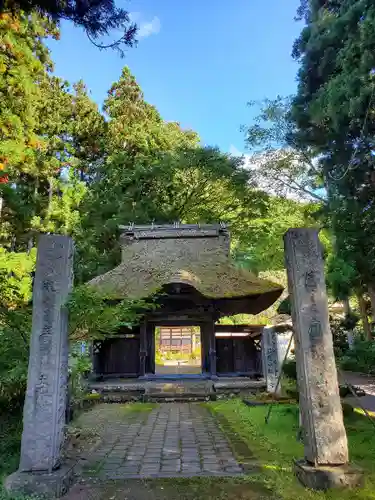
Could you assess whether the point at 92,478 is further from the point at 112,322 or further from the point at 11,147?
the point at 11,147

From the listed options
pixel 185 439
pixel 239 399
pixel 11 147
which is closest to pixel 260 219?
pixel 239 399

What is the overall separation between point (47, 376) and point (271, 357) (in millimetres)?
7530

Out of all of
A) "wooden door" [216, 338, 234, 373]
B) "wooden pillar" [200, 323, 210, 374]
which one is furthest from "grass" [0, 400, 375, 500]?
"wooden door" [216, 338, 234, 373]

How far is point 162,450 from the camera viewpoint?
17.4 ft

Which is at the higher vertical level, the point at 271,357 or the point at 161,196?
the point at 161,196

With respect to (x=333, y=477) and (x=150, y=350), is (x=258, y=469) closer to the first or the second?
(x=333, y=477)

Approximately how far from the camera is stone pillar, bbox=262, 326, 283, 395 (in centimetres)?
986

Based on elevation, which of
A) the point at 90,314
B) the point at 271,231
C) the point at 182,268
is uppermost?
the point at 271,231

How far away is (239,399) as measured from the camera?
10.5 metres

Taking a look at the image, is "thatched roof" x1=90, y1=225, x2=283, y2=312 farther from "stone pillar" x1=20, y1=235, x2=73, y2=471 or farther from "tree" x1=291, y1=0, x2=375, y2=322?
"stone pillar" x1=20, y1=235, x2=73, y2=471

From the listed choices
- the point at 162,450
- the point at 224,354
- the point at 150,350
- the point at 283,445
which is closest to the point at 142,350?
the point at 150,350

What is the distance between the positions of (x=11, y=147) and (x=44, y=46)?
217 inches

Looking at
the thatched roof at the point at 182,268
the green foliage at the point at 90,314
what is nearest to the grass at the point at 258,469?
the green foliage at the point at 90,314

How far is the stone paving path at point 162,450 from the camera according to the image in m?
4.36
